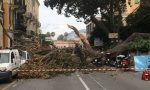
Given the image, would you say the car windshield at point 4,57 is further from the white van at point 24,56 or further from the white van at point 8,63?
the white van at point 24,56

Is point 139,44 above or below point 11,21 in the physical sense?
below

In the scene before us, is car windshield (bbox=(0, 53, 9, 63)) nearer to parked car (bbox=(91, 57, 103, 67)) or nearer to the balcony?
parked car (bbox=(91, 57, 103, 67))

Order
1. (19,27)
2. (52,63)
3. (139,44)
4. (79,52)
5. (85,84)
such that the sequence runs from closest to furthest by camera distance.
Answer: (85,84)
(52,63)
(79,52)
(139,44)
(19,27)

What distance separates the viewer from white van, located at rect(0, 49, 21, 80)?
92.9 ft

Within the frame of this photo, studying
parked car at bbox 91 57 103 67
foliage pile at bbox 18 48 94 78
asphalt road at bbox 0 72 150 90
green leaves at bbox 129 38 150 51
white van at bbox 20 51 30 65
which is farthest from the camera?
green leaves at bbox 129 38 150 51

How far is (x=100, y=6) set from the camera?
196 feet

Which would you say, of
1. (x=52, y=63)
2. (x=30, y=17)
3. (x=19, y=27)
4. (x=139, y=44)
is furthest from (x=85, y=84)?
(x=30, y=17)

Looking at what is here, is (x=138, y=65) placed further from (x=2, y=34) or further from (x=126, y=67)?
(x=2, y=34)

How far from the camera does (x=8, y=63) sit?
29.5 metres

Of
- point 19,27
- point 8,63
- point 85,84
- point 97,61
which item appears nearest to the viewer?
point 85,84

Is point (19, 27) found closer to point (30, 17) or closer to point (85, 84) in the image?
point (30, 17)

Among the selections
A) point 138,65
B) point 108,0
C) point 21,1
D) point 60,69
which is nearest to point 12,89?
point 60,69

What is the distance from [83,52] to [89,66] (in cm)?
130

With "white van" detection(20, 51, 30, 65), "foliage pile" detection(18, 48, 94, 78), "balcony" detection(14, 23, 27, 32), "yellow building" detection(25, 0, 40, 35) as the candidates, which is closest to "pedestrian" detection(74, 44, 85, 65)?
"foliage pile" detection(18, 48, 94, 78)
